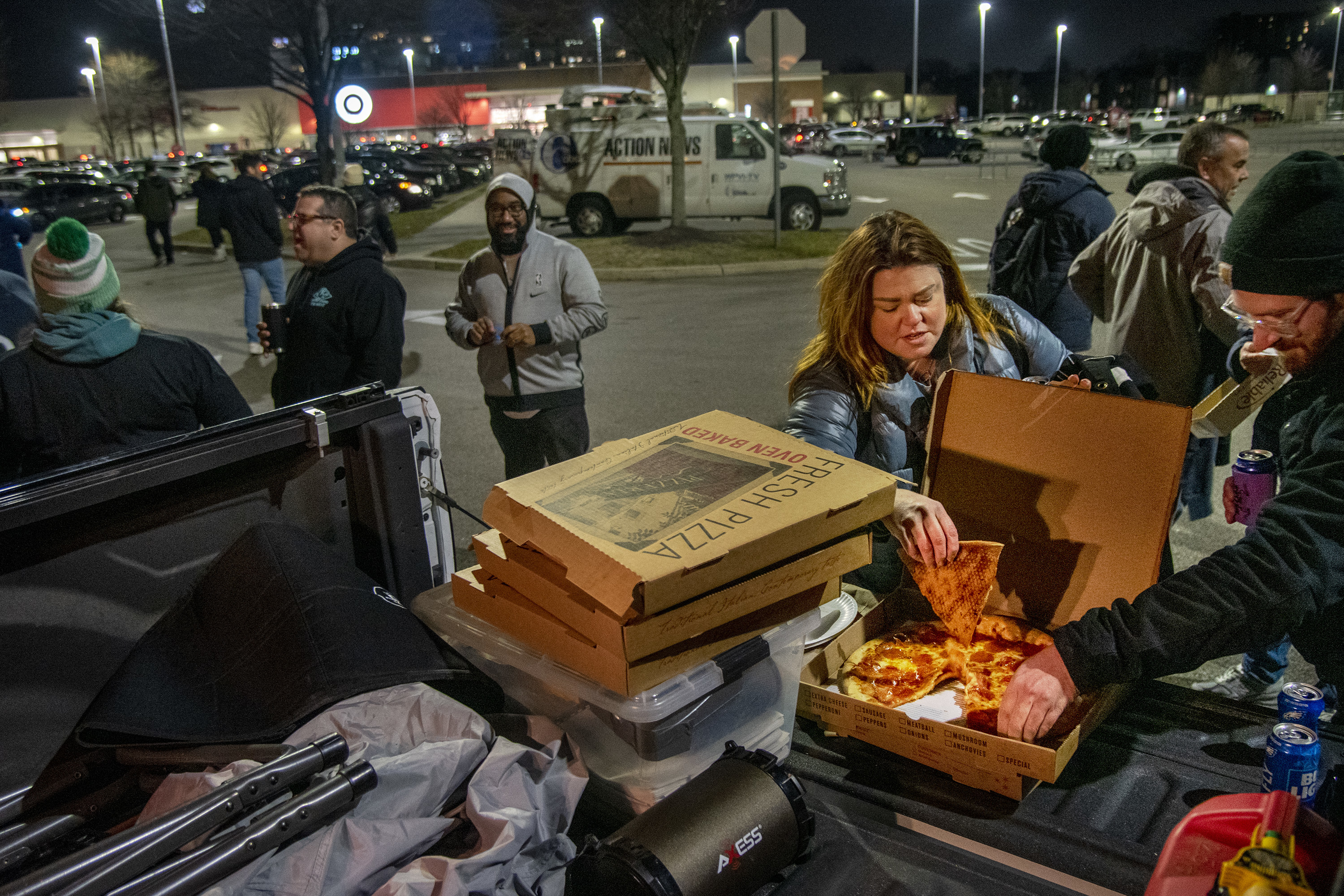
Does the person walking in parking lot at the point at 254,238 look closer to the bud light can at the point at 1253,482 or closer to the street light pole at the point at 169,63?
the bud light can at the point at 1253,482

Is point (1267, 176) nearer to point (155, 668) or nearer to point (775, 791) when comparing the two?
point (775, 791)

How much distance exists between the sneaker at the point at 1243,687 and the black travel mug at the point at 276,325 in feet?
Result: 13.9

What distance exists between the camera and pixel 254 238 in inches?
409

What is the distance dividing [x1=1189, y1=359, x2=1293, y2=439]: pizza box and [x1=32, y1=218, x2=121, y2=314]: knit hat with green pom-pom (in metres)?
3.65

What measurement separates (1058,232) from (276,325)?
4.23m

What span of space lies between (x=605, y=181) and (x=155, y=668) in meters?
16.9

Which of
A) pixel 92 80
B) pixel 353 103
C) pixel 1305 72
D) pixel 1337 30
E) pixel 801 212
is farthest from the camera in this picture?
pixel 1305 72

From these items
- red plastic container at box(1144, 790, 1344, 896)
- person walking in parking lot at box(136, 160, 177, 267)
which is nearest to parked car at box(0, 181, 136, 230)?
person walking in parking lot at box(136, 160, 177, 267)

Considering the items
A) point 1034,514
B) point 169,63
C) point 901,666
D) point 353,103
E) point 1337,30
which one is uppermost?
point 1337,30

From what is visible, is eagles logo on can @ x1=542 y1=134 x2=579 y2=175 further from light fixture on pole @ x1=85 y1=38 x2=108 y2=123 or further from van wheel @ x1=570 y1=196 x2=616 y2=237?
light fixture on pole @ x1=85 y1=38 x2=108 y2=123

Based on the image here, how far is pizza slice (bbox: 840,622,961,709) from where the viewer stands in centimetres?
225

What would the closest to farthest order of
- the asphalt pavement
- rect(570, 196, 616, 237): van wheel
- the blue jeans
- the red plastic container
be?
the red plastic container < the asphalt pavement < the blue jeans < rect(570, 196, 616, 237): van wheel

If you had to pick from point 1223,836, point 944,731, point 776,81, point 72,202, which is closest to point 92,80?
point 72,202

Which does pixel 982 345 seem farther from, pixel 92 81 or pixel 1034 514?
pixel 92 81
